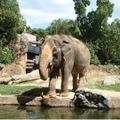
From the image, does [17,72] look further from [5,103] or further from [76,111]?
[76,111]

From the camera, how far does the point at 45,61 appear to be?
15078mm

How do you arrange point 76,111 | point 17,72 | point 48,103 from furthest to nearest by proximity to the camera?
point 17,72, point 48,103, point 76,111

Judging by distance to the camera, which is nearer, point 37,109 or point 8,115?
point 8,115

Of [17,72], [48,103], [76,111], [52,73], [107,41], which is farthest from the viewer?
[107,41]

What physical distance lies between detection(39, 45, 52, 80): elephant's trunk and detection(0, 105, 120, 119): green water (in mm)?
1427

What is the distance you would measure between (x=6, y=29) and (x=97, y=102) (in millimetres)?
23115

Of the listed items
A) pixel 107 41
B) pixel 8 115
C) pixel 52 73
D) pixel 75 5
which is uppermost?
pixel 75 5

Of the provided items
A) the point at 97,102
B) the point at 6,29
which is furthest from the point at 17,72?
the point at 97,102

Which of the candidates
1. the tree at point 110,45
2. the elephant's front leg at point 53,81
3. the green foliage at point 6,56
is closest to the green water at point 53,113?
the elephant's front leg at point 53,81

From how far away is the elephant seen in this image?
50.0 feet

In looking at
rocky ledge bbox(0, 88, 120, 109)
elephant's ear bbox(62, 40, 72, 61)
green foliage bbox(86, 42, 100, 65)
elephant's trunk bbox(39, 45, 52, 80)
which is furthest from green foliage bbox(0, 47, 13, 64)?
elephant's trunk bbox(39, 45, 52, 80)

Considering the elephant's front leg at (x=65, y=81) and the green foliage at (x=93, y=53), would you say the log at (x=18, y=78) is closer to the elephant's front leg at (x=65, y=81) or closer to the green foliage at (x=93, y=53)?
the elephant's front leg at (x=65, y=81)

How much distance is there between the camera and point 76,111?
14.2 metres

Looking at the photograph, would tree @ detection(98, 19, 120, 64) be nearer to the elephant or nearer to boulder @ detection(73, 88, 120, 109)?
the elephant
